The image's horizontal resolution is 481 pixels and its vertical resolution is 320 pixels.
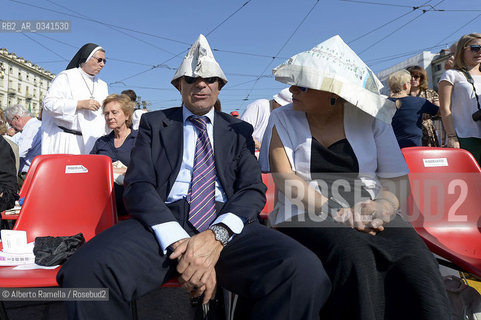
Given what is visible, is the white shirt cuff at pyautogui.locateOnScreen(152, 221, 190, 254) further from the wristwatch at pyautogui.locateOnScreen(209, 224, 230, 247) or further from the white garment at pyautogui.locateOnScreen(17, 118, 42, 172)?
the white garment at pyautogui.locateOnScreen(17, 118, 42, 172)

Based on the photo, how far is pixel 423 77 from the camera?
14.4 feet

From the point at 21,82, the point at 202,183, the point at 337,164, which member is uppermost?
the point at 21,82

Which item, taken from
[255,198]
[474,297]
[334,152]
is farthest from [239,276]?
[474,297]

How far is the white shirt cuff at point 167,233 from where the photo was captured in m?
1.62

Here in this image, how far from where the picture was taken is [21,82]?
72812 mm

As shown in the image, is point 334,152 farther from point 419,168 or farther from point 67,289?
point 67,289

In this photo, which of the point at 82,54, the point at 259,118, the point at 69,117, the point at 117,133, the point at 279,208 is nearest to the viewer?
the point at 279,208

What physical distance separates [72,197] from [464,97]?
342 cm

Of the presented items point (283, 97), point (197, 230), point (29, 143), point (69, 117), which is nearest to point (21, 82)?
point (29, 143)

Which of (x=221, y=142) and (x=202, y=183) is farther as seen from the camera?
(x=221, y=142)

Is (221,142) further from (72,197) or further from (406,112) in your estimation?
(406,112)

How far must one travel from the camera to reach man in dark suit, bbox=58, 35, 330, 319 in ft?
4.79

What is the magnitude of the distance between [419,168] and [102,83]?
129 inches

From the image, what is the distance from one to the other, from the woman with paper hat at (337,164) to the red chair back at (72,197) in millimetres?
1131
